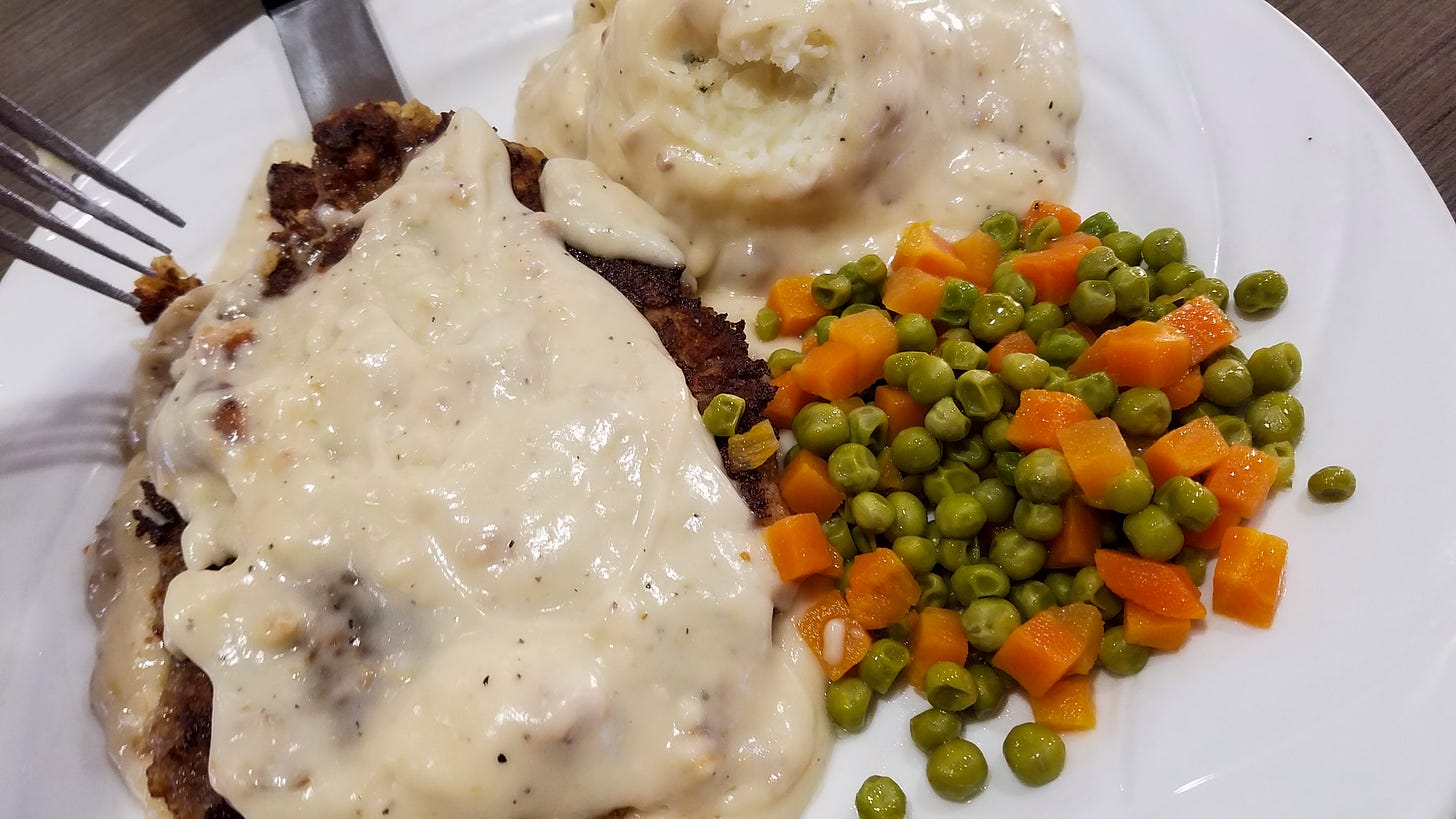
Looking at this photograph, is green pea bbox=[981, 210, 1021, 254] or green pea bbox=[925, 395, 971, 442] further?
green pea bbox=[981, 210, 1021, 254]

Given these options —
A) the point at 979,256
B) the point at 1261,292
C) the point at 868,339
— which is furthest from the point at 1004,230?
the point at 1261,292

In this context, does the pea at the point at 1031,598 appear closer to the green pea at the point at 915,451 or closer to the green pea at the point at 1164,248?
the green pea at the point at 915,451

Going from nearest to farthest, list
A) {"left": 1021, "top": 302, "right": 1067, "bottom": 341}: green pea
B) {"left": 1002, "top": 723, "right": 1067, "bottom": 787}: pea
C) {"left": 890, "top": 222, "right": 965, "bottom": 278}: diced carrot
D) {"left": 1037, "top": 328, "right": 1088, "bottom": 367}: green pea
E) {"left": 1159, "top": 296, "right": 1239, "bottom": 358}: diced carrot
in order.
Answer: {"left": 1002, "top": 723, "right": 1067, "bottom": 787}: pea < {"left": 1159, "top": 296, "right": 1239, "bottom": 358}: diced carrot < {"left": 1037, "top": 328, "right": 1088, "bottom": 367}: green pea < {"left": 1021, "top": 302, "right": 1067, "bottom": 341}: green pea < {"left": 890, "top": 222, "right": 965, "bottom": 278}: diced carrot

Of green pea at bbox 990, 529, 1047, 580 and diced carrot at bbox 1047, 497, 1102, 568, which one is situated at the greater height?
diced carrot at bbox 1047, 497, 1102, 568

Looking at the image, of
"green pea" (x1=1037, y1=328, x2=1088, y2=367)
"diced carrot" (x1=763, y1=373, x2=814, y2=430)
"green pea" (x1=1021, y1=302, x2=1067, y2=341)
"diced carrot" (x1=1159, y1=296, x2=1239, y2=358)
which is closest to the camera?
"diced carrot" (x1=1159, y1=296, x2=1239, y2=358)

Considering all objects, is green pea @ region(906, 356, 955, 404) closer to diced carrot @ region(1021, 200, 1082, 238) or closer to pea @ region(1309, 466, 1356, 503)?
diced carrot @ region(1021, 200, 1082, 238)

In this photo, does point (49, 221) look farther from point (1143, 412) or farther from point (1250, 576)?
point (1250, 576)

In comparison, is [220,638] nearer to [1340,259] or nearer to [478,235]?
[478,235]

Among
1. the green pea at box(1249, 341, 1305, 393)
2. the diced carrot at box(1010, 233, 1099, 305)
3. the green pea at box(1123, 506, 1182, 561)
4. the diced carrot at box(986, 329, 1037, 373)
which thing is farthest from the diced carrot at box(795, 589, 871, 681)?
the green pea at box(1249, 341, 1305, 393)
